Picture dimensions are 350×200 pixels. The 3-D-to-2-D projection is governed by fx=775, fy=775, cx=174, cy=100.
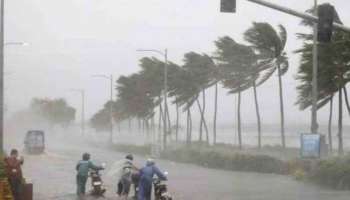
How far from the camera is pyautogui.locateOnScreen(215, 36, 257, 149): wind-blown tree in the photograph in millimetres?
58906

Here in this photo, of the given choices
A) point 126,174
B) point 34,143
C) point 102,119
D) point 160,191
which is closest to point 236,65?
point 34,143

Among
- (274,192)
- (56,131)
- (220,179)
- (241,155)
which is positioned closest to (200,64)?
(241,155)

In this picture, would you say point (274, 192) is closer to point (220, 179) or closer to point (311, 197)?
point (311, 197)

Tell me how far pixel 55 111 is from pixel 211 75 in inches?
4483

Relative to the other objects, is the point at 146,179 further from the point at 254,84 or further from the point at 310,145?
the point at 254,84

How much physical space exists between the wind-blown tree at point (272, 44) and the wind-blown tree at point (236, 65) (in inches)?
65.6

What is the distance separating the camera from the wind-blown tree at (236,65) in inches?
2319

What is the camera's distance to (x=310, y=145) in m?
35.5

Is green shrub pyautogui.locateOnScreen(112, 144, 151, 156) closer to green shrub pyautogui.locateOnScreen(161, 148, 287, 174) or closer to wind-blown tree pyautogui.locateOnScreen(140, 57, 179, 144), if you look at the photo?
wind-blown tree pyautogui.locateOnScreen(140, 57, 179, 144)

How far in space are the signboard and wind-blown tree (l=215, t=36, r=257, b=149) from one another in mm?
21737

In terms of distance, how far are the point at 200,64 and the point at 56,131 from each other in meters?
118

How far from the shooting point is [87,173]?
2530 centimetres

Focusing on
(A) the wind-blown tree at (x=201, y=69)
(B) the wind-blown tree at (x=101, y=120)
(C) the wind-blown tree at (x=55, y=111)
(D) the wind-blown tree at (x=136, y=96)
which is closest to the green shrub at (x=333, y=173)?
(A) the wind-blown tree at (x=201, y=69)

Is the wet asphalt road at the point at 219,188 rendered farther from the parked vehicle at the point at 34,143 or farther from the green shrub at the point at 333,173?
the parked vehicle at the point at 34,143
